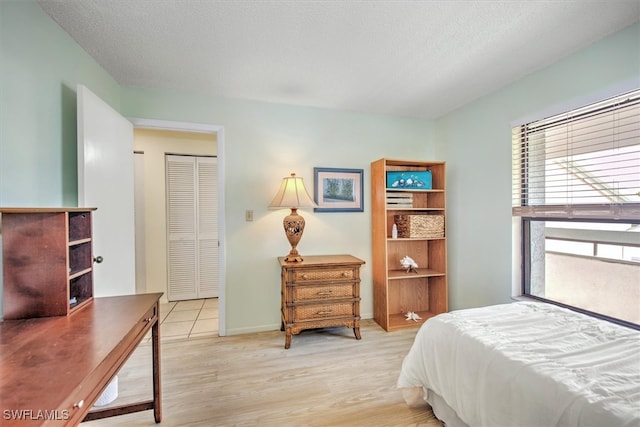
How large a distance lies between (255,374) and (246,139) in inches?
80.5

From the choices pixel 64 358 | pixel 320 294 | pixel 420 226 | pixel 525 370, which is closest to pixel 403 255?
pixel 420 226

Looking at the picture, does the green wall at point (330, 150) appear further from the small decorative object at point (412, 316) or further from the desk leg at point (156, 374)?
the desk leg at point (156, 374)

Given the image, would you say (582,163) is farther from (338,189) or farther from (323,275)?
(323,275)

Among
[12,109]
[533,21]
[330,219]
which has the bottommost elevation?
[330,219]

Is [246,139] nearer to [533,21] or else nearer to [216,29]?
[216,29]

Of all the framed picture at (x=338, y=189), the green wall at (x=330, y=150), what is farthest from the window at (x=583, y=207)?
the framed picture at (x=338, y=189)

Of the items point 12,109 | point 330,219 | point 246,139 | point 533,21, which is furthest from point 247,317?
point 533,21

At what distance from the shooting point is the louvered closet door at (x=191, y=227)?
3.66 metres

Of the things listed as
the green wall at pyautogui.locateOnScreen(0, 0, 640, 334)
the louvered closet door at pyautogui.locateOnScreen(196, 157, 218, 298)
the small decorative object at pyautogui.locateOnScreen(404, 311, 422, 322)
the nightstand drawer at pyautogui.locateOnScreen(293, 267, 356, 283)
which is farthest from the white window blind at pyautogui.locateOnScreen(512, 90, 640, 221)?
the louvered closet door at pyautogui.locateOnScreen(196, 157, 218, 298)

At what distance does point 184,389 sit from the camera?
5.92 feet

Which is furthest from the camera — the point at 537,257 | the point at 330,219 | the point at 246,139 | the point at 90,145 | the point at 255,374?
the point at 330,219

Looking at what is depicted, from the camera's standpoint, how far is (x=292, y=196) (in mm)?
2416

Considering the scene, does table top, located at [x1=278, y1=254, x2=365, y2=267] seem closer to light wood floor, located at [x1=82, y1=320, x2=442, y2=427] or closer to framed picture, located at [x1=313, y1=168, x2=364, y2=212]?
framed picture, located at [x1=313, y1=168, x2=364, y2=212]

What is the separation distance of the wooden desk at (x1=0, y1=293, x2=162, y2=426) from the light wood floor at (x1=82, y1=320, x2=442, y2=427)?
769 millimetres
